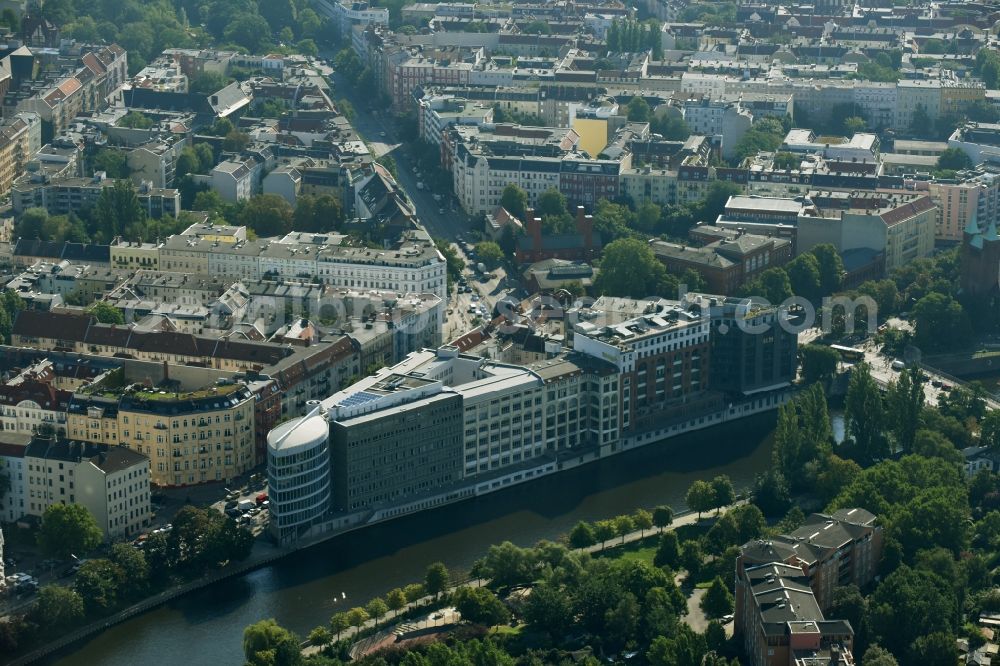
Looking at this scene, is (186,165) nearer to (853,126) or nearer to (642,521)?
(853,126)

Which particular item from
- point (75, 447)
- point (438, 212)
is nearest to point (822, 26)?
point (438, 212)

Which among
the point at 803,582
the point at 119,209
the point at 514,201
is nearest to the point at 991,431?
the point at 803,582

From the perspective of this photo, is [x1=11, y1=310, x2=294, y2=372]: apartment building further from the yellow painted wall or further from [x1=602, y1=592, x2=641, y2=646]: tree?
the yellow painted wall

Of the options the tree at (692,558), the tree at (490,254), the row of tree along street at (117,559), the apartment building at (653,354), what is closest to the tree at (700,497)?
the tree at (692,558)

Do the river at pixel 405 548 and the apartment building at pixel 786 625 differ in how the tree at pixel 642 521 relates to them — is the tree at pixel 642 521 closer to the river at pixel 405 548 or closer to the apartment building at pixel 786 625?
the river at pixel 405 548

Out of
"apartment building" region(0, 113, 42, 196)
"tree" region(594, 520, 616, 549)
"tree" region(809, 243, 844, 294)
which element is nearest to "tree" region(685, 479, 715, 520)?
"tree" region(594, 520, 616, 549)

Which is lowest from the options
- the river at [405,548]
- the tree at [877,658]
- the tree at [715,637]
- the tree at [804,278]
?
the river at [405,548]

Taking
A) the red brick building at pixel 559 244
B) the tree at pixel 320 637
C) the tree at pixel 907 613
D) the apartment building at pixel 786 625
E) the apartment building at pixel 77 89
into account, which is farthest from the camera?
the apartment building at pixel 77 89

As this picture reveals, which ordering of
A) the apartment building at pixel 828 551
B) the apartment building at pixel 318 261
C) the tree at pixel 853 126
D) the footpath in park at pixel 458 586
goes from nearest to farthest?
the apartment building at pixel 828 551 → the footpath in park at pixel 458 586 → the apartment building at pixel 318 261 → the tree at pixel 853 126
